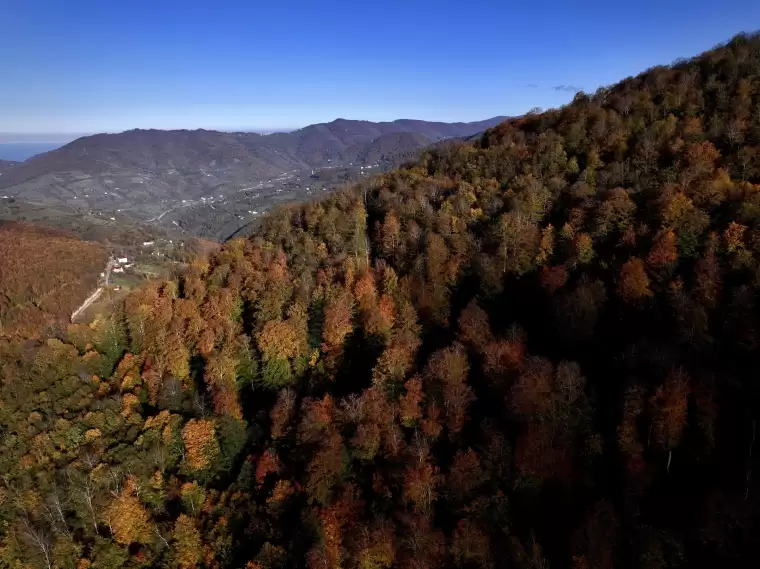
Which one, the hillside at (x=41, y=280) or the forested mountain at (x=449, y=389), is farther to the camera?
the hillside at (x=41, y=280)

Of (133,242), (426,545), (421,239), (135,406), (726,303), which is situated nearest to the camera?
(426,545)

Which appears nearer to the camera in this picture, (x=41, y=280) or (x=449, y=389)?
(x=449, y=389)

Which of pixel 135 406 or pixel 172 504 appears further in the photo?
pixel 135 406

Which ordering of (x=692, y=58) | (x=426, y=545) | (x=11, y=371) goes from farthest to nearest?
(x=692, y=58), (x=11, y=371), (x=426, y=545)

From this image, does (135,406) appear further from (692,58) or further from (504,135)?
(692,58)

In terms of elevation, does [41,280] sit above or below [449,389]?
above

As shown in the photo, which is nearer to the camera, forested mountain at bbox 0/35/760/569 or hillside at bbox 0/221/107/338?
forested mountain at bbox 0/35/760/569

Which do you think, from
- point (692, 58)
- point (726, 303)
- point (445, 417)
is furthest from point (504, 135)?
point (445, 417)

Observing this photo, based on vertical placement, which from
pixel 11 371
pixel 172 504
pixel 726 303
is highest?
pixel 726 303
